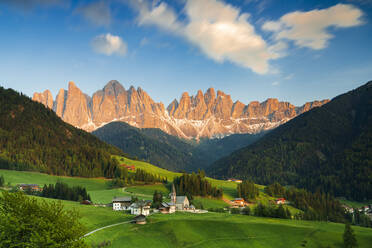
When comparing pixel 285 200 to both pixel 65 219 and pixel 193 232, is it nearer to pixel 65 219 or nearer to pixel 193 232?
pixel 193 232

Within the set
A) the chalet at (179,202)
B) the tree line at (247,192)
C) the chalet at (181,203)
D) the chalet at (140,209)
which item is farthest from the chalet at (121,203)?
the tree line at (247,192)

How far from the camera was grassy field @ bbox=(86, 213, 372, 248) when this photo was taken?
212 ft

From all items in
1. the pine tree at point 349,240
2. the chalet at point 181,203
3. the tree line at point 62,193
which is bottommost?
the pine tree at point 349,240

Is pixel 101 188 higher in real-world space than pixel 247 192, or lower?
higher

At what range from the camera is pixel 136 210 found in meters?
90.8

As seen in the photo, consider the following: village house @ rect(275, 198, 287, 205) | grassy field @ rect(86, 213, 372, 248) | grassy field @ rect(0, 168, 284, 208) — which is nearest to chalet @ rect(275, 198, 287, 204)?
village house @ rect(275, 198, 287, 205)

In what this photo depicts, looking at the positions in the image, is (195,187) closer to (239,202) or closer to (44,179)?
(239,202)

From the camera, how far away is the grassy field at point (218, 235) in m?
64.8

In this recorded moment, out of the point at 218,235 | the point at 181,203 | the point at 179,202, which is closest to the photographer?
the point at 218,235

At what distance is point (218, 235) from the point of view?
70.4 m

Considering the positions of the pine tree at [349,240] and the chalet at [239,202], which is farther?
the chalet at [239,202]

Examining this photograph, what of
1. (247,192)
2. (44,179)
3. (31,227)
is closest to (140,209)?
(31,227)

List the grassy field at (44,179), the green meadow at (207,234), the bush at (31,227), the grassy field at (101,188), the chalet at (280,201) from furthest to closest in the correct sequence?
the chalet at (280,201)
the grassy field at (44,179)
the grassy field at (101,188)
the green meadow at (207,234)
the bush at (31,227)

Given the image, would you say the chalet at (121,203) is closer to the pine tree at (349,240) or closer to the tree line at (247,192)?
the pine tree at (349,240)
